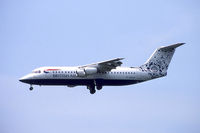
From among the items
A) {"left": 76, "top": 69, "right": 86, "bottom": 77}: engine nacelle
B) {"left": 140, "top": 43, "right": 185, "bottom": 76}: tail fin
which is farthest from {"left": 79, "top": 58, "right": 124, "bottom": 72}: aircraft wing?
{"left": 140, "top": 43, "right": 185, "bottom": 76}: tail fin

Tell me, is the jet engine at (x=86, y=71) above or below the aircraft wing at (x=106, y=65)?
below

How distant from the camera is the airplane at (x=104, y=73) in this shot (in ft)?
119

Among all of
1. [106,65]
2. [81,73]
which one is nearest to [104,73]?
[106,65]

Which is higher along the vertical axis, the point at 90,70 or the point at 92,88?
the point at 90,70

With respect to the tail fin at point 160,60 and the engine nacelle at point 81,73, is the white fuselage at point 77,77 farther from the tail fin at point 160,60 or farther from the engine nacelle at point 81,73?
the tail fin at point 160,60

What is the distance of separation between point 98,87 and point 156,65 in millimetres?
5701

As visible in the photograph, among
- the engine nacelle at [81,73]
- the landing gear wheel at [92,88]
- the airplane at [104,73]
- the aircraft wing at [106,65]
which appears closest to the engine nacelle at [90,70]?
the airplane at [104,73]

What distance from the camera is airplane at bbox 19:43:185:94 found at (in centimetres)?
3625

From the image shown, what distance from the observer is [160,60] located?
39.4 metres

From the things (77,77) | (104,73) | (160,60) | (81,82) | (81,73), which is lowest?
(81,82)

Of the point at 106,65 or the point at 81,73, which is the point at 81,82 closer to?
the point at 81,73

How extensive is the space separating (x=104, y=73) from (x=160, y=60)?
5.43 m

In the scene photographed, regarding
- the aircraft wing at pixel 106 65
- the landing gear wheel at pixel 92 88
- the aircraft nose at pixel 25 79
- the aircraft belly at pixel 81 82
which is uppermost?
the aircraft wing at pixel 106 65

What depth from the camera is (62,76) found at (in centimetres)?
3625
